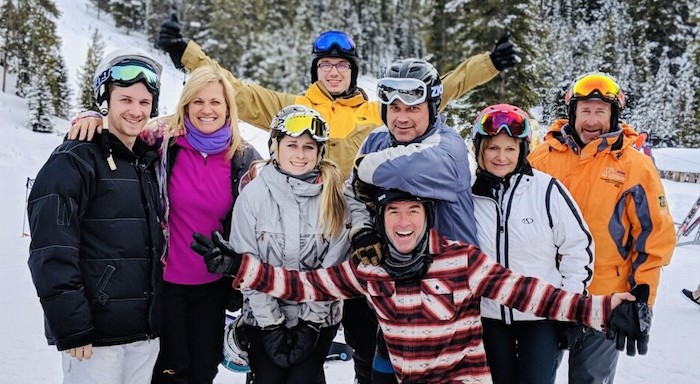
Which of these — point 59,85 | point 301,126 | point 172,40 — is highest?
point 59,85

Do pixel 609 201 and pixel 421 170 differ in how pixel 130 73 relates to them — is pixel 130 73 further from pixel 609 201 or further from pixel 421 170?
pixel 609 201

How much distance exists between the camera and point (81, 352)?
246cm

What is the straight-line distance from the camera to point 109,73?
2727mm

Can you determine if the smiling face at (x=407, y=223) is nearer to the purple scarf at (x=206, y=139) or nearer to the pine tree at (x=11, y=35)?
the purple scarf at (x=206, y=139)

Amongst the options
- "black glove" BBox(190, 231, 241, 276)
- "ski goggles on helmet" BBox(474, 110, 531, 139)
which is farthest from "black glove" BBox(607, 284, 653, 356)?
"black glove" BBox(190, 231, 241, 276)

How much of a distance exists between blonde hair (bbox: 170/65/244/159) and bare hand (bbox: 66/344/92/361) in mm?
1289

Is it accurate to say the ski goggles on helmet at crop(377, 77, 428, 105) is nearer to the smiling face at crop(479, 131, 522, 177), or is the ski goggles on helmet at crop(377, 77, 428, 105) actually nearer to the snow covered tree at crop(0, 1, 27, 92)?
the smiling face at crop(479, 131, 522, 177)

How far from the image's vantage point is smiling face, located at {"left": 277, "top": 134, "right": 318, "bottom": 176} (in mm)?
3102

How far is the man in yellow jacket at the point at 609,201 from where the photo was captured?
10.1 ft

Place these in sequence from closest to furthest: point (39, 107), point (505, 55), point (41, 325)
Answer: point (505, 55) < point (41, 325) < point (39, 107)

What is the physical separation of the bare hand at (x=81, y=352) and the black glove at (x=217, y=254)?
2.18 feet

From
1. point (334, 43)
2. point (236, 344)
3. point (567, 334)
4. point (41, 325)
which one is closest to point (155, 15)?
point (41, 325)

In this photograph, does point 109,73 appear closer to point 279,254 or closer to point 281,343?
point 279,254

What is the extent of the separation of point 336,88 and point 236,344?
194 centimetres
